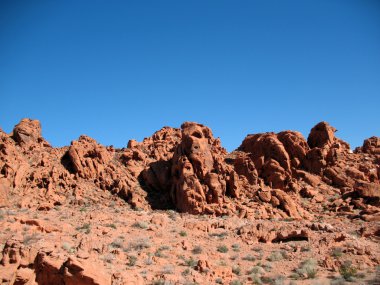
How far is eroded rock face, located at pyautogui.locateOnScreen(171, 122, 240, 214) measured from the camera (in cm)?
3250

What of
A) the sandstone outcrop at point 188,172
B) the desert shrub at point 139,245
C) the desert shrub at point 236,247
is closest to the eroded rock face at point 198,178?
the sandstone outcrop at point 188,172

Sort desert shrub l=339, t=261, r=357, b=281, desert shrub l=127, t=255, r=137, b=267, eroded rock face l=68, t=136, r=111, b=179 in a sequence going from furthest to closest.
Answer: eroded rock face l=68, t=136, r=111, b=179, desert shrub l=127, t=255, r=137, b=267, desert shrub l=339, t=261, r=357, b=281

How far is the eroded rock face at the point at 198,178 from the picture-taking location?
107 feet

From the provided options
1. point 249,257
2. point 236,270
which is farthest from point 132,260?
point 249,257

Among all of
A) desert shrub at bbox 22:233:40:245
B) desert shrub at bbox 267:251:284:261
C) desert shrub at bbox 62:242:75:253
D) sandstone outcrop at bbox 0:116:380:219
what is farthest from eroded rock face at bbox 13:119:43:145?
desert shrub at bbox 267:251:284:261

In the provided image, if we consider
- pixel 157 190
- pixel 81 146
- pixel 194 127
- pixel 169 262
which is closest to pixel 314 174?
pixel 194 127

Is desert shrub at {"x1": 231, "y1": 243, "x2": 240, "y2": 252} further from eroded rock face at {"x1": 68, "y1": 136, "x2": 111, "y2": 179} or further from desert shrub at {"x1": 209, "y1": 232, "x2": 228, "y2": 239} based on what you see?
eroded rock face at {"x1": 68, "y1": 136, "x2": 111, "y2": 179}

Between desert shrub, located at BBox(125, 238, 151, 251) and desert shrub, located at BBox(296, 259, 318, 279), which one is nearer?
desert shrub, located at BBox(296, 259, 318, 279)

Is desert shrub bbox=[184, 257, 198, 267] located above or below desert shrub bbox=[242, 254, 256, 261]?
below

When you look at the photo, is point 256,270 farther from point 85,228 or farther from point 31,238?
point 31,238

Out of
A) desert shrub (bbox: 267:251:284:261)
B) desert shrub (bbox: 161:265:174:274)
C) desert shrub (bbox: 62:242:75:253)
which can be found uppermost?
desert shrub (bbox: 267:251:284:261)

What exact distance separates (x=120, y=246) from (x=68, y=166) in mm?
18153

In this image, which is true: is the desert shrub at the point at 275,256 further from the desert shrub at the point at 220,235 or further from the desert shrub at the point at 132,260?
the desert shrub at the point at 132,260

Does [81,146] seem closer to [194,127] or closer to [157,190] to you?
[157,190]
